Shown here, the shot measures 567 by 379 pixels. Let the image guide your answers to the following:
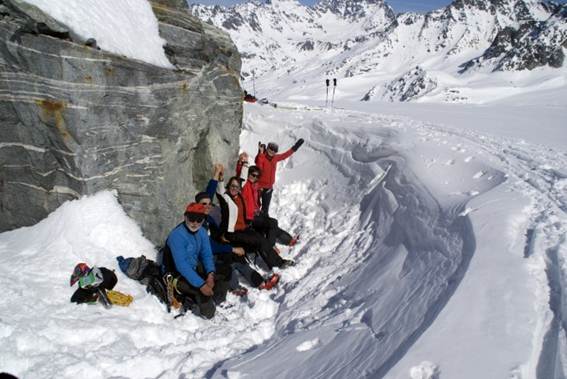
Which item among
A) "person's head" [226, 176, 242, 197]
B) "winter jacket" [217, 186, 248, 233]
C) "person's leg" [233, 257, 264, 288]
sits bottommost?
"person's leg" [233, 257, 264, 288]

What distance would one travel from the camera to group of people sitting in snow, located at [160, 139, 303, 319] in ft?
21.5

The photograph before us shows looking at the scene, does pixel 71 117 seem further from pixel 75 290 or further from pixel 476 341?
pixel 476 341

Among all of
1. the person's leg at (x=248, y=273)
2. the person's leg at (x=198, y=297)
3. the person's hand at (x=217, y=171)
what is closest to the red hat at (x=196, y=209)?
the person's leg at (x=198, y=297)

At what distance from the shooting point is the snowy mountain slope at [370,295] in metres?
4.14

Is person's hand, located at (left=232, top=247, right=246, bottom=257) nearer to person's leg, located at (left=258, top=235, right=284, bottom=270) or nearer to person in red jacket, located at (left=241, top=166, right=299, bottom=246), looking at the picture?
person's leg, located at (left=258, top=235, right=284, bottom=270)

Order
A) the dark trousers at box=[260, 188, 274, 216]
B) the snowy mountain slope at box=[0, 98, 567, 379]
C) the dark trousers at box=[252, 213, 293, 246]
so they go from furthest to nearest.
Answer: the dark trousers at box=[260, 188, 274, 216] → the dark trousers at box=[252, 213, 293, 246] → the snowy mountain slope at box=[0, 98, 567, 379]

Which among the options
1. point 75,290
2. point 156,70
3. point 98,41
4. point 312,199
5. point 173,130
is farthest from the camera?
point 312,199

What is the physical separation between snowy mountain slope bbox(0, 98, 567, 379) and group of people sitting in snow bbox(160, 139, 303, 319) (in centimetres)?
33

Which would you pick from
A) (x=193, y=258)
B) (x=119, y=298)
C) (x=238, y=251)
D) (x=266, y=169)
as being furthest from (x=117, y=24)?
(x=119, y=298)

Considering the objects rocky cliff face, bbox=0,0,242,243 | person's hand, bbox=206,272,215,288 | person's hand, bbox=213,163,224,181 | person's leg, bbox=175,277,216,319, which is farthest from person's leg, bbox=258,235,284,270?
person's hand, bbox=213,163,224,181

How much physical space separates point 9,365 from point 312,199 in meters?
8.04

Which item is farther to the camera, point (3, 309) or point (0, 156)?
point (0, 156)

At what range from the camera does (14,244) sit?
6941 millimetres

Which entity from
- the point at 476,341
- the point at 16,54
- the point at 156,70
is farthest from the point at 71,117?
the point at 476,341
